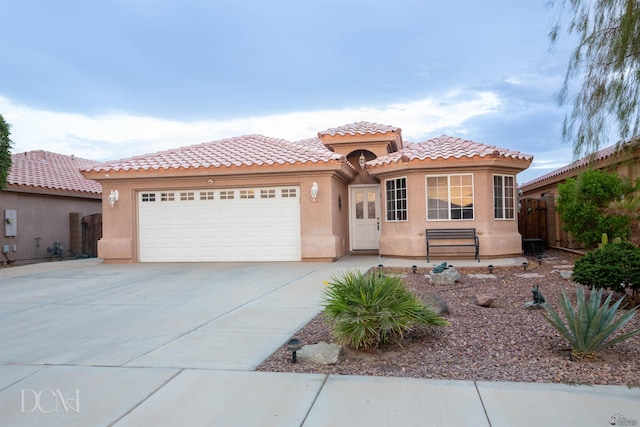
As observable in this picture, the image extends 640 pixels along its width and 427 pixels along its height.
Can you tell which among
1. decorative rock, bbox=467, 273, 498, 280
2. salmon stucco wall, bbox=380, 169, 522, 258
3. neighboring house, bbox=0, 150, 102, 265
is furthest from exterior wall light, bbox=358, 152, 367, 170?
neighboring house, bbox=0, 150, 102, 265

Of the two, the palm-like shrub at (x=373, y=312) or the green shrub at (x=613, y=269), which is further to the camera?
the green shrub at (x=613, y=269)

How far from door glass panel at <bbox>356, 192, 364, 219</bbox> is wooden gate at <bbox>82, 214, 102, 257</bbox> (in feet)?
37.4

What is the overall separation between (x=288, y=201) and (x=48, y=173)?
12.5 m

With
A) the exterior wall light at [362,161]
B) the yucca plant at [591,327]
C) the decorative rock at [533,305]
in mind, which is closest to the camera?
the yucca plant at [591,327]

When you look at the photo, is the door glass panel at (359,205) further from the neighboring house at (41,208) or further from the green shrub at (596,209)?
the neighboring house at (41,208)

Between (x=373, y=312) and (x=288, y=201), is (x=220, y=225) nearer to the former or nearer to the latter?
(x=288, y=201)

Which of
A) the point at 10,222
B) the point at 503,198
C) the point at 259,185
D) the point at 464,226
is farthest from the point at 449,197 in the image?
the point at 10,222

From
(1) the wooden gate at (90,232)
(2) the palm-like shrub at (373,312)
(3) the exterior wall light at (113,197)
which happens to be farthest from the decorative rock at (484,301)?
(1) the wooden gate at (90,232)

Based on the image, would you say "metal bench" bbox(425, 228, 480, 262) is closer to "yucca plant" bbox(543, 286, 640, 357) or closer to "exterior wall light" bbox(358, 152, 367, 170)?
"exterior wall light" bbox(358, 152, 367, 170)

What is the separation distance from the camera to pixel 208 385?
429 cm

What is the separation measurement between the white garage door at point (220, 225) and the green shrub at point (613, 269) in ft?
28.9

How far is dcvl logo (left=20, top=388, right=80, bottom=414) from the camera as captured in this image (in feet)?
12.8

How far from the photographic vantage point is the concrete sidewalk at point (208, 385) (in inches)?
143

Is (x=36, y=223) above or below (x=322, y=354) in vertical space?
above
